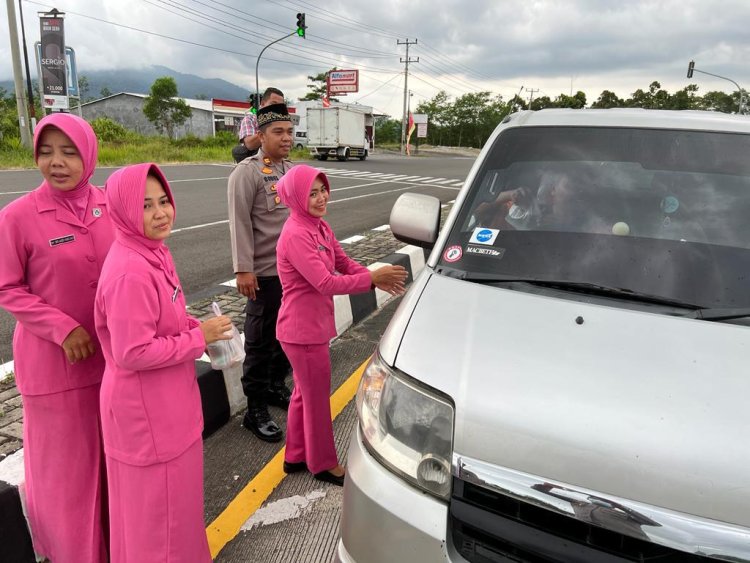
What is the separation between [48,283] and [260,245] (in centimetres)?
Answer: 151

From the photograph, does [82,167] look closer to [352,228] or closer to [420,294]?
[420,294]

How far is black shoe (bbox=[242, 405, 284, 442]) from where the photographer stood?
3.24 m

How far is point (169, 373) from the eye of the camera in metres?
1.81

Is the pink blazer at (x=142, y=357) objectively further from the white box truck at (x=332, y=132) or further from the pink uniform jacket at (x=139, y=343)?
the white box truck at (x=332, y=132)

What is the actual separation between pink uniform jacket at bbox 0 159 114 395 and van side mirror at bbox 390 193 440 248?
1282 millimetres

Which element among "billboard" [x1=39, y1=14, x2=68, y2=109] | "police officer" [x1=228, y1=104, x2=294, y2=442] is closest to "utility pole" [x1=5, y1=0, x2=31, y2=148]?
"billboard" [x1=39, y1=14, x2=68, y2=109]

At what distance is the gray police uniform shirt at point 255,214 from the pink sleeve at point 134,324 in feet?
4.90

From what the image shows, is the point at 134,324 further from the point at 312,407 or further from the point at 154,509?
the point at 312,407

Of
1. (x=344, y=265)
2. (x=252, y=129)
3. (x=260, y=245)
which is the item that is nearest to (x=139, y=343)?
(x=344, y=265)

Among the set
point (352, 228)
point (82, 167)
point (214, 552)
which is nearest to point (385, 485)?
point (214, 552)

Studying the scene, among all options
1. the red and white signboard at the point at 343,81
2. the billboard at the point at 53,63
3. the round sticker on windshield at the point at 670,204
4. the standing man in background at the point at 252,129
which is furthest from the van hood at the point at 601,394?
the red and white signboard at the point at 343,81

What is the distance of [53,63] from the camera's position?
2125 cm

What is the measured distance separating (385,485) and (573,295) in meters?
0.90

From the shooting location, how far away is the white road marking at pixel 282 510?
2553 millimetres
